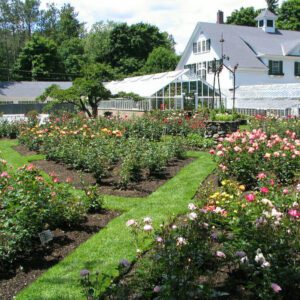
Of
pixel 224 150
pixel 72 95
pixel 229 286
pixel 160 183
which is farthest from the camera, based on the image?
pixel 72 95

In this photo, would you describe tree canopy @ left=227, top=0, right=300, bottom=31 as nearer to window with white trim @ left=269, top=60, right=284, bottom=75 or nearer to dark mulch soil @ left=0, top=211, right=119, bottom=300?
window with white trim @ left=269, top=60, right=284, bottom=75

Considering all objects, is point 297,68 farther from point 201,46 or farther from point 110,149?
point 110,149

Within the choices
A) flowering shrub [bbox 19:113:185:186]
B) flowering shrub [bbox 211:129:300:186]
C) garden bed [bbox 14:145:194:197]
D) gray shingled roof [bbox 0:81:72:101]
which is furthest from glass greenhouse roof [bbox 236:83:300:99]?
gray shingled roof [bbox 0:81:72:101]

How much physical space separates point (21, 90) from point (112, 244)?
39336 mm

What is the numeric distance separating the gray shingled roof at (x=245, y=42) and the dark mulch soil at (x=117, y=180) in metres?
23.5

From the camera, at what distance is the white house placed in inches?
1230

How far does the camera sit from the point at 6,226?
454 centimetres

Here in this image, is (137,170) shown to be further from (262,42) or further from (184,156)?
(262,42)

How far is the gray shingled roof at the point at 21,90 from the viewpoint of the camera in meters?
40.7

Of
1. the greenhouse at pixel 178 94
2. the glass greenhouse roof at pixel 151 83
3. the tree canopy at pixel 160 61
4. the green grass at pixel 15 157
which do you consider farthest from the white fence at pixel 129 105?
the tree canopy at pixel 160 61

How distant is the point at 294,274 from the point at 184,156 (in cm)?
711

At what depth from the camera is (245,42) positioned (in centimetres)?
3428

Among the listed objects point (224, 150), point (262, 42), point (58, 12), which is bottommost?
point (224, 150)

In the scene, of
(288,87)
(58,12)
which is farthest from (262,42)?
(58,12)
